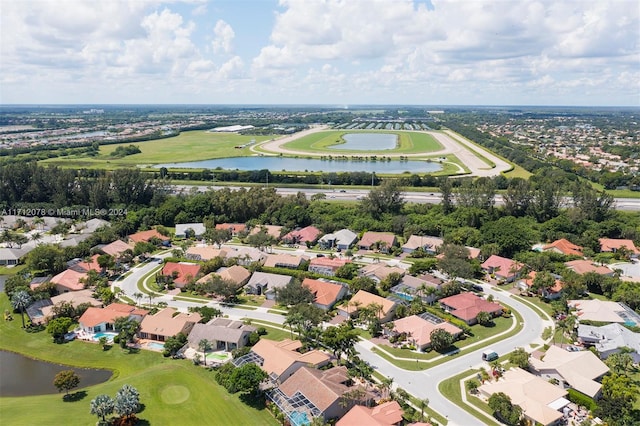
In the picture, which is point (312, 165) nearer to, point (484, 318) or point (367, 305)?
point (367, 305)

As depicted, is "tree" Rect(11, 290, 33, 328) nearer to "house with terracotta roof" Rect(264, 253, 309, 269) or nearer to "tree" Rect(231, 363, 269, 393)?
"tree" Rect(231, 363, 269, 393)

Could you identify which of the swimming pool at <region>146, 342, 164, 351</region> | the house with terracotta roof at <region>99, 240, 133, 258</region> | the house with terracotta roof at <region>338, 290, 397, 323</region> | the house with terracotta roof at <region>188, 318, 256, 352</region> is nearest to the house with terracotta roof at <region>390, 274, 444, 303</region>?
the house with terracotta roof at <region>338, 290, 397, 323</region>

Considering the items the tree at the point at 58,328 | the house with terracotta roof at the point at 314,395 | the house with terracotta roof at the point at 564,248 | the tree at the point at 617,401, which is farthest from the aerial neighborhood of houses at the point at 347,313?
the tree at the point at 58,328

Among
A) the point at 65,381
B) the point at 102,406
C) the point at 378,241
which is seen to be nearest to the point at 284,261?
the point at 378,241

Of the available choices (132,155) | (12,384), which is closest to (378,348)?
(12,384)

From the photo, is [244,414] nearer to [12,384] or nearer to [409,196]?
[12,384]

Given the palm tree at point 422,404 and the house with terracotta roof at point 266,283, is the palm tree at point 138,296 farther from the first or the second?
the palm tree at point 422,404
